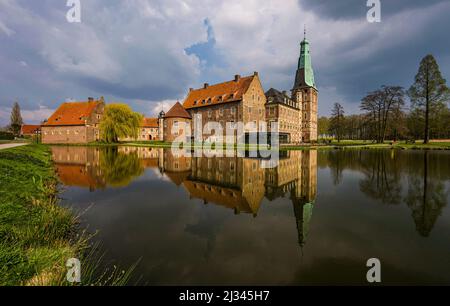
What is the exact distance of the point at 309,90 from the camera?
6488cm

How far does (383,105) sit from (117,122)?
63.9m

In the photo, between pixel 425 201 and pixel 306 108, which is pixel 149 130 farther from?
pixel 425 201

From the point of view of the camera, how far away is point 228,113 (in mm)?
48094

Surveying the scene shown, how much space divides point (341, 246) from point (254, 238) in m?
1.78

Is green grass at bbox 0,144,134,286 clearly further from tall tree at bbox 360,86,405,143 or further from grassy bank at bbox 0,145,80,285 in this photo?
tall tree at bbox 360,86,405,143

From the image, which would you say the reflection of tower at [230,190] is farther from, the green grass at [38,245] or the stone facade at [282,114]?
the stone facade at [282,114]

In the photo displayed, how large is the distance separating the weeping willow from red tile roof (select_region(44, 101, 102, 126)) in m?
13.2

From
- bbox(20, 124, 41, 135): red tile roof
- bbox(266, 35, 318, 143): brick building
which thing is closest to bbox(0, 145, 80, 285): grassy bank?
bbox(266, 35, 318, 143): brick building

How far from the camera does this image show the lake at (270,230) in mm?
3443

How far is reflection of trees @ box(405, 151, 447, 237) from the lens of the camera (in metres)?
5.42

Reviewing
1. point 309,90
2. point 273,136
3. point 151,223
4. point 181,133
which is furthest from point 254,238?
point 309,90

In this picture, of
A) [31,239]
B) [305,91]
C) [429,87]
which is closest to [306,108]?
[305,91]

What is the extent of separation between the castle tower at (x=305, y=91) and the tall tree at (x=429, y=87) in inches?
1033

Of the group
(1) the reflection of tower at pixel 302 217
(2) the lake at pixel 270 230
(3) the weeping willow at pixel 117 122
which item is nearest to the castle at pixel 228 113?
(3) the weeping willow at pixel 117 122
